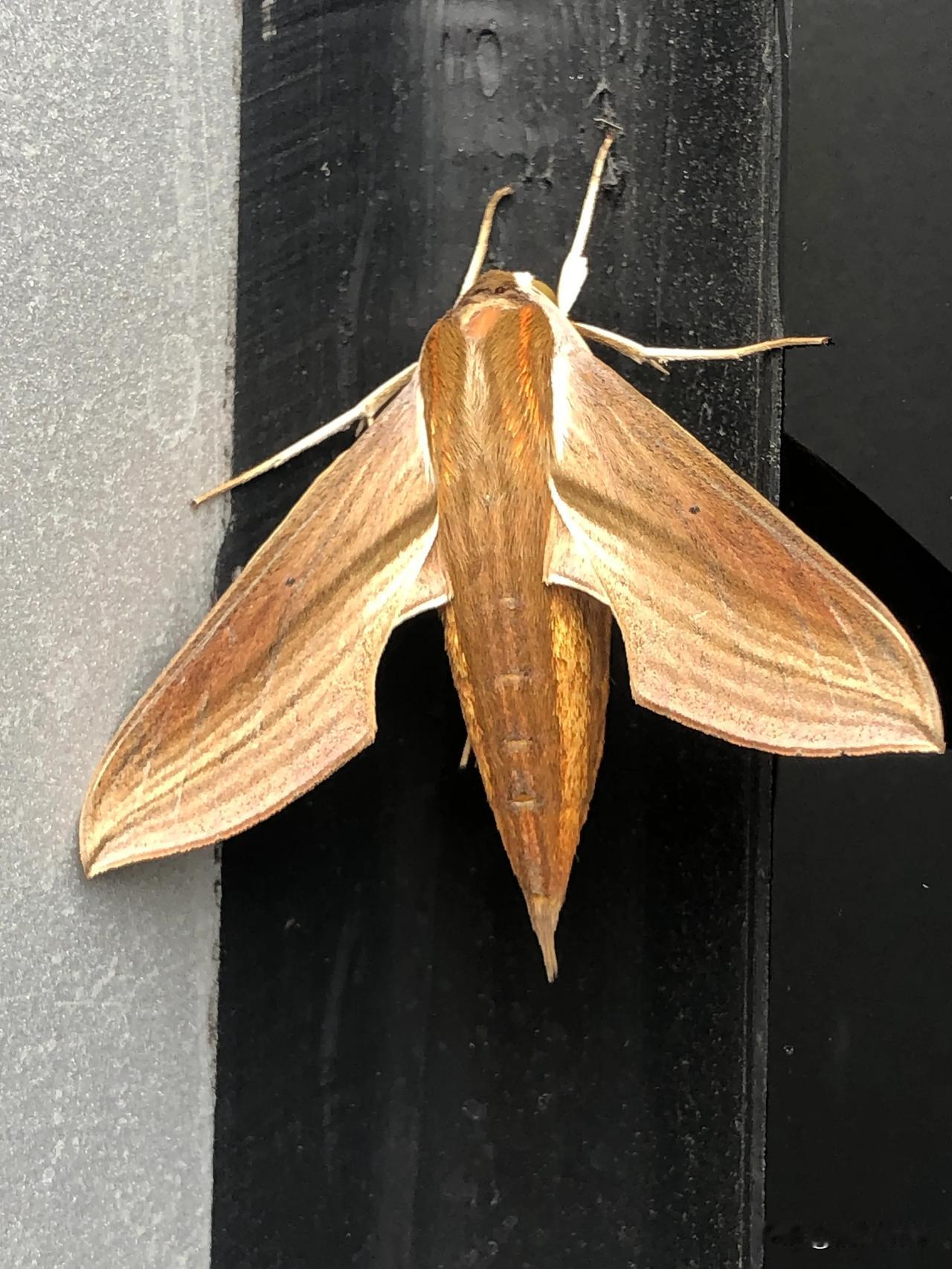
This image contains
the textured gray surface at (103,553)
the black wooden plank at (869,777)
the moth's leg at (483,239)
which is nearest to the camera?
the textured gray surface at (103,553)

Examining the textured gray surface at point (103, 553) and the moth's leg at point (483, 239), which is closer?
the textured gray surface at point (103, 553)

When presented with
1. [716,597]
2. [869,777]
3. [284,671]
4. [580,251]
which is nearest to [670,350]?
[580,251]

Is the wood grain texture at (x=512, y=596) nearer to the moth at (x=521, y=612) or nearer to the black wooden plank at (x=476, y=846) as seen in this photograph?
the moth at (x=521, y=612)

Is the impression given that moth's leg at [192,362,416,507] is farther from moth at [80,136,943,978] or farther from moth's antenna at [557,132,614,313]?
moth's antenna at [557,132,614,313]

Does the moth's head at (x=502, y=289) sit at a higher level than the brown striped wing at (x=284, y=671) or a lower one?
higher

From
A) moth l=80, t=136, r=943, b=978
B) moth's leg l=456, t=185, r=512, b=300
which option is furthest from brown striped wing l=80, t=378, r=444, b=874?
moth's leg l=456, t=185, r=512, b=300

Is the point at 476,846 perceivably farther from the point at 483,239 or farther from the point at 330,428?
the point at 483,239

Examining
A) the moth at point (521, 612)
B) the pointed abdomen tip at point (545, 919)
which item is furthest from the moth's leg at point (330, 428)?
the pointed abdomen tip at point (545, 919)
